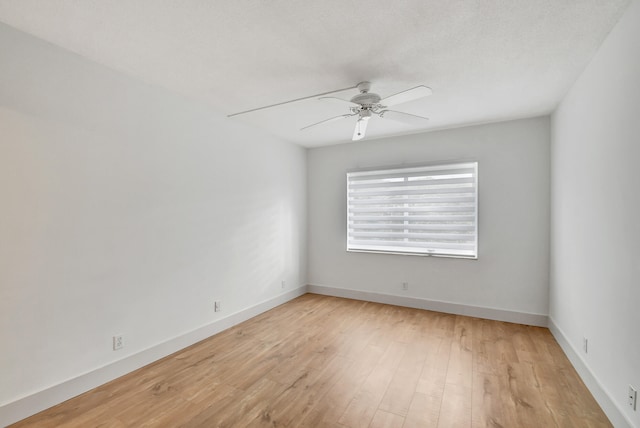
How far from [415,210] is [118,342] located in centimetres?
375

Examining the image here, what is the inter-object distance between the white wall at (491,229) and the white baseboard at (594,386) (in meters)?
0.77

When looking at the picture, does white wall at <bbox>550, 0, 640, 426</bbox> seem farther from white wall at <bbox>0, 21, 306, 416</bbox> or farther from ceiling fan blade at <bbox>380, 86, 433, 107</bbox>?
white wall at <bbox>0, 21, 306, 416</bbox>

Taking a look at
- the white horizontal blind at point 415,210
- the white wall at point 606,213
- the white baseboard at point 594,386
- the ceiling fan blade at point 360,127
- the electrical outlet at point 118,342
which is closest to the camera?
the white wall at point 606,213

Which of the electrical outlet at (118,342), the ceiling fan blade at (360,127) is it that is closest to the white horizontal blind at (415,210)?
the ceiling fan blade at (360,127)

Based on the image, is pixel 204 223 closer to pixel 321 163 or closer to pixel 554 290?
pixel 321 163

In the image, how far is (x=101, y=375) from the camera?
2375 mm

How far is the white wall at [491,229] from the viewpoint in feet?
11.9

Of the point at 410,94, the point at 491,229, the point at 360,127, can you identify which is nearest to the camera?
the point at 410,94

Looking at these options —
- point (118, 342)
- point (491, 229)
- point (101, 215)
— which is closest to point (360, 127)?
point (491, 229)

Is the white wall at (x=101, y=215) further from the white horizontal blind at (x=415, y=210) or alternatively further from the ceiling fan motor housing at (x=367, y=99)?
the white horizontal blind at (x=415, y=210)

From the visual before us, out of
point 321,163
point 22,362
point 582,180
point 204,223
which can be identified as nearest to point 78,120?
point 204,223

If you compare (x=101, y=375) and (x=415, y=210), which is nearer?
(x=101, y=375)

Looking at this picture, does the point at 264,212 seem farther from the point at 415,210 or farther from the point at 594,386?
the point at 594,386

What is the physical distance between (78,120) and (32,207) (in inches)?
28.7
